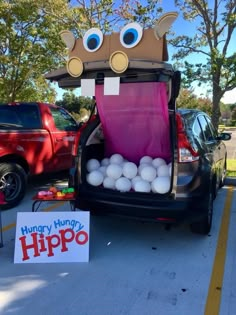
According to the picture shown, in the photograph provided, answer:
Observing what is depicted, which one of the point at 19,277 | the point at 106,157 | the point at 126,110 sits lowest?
the point at 19,277

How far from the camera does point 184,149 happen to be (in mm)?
3582

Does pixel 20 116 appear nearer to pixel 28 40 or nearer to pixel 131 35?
pixel 131 35

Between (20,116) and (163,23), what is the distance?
351 cm

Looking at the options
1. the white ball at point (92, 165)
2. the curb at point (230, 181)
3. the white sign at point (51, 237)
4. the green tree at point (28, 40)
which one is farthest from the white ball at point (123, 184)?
the green tree at point (28, 40)

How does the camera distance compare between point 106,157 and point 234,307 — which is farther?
point 106,157

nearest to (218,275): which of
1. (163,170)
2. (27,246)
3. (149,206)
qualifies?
(149,206)

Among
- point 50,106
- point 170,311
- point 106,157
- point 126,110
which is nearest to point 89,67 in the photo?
point 126,110

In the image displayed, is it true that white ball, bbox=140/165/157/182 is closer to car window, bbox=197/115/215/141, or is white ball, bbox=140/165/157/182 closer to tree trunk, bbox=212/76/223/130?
car window, bbox=197/115/215/141

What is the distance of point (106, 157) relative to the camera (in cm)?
485

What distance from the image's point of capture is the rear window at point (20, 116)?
227 inches

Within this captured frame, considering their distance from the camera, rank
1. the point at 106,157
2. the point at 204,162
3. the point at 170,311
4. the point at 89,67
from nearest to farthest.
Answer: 1. the point at 170,311
2. the point at 89,67
3. the point at 204,162
4. the point at 106,157

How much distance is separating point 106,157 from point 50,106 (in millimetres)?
2380

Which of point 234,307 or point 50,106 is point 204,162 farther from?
point 50,106

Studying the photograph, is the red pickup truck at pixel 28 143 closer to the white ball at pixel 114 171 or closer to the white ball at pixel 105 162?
the white ball at pixel 105 162
